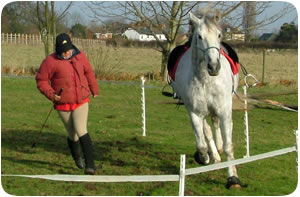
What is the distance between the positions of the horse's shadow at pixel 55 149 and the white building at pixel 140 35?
28.8 feet

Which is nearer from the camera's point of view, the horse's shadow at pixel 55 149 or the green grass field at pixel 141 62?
the horse's shadow at pixel 55 149

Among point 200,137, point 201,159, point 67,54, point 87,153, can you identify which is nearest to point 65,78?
point 67,54

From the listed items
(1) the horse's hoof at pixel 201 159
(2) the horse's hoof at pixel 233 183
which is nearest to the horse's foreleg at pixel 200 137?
(1) the horse's hoof at pixel 201 159

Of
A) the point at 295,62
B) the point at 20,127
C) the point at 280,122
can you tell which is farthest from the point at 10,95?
the point at 295,62

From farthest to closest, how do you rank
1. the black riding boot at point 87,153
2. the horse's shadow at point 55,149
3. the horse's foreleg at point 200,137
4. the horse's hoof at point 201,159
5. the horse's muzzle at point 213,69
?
the horse's shadow at point 55,149, the horse's hoof at point 201,159, the black riding boot at point 87,153, the horse's foreleg at point 200,137, the horse's muzzle at point 213,69

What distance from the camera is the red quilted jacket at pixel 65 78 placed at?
259 inches

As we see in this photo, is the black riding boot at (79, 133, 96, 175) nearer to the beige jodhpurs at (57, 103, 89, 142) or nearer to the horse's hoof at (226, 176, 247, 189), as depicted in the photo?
the beige jodhpurs at (57, 103, 89, 142)

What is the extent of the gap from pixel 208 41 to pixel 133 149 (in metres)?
3.30

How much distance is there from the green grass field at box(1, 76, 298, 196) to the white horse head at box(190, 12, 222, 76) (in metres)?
1.49

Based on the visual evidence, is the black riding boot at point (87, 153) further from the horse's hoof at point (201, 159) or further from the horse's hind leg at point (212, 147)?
the horse's hind leg at point (212, 147)

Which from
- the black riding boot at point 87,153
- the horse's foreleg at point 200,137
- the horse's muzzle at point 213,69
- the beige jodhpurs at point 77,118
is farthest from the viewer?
the black riding boot at point 87,153

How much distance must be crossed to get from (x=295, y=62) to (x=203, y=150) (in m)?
19.3

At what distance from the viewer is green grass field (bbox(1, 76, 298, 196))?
20.6 feet

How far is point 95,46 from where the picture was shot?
19719 millimetres
